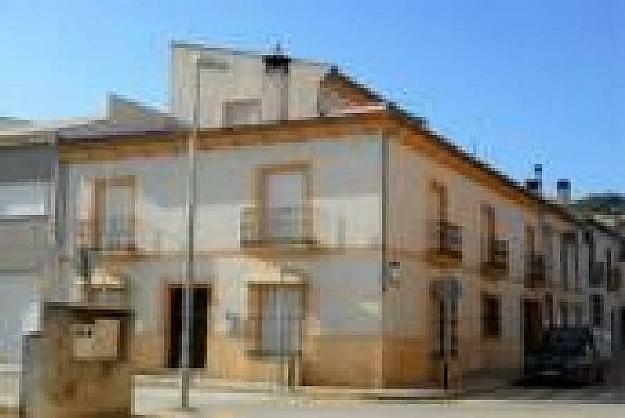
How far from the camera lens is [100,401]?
1450cm

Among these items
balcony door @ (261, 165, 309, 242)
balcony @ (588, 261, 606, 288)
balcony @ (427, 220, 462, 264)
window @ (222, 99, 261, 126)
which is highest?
window @ (222, 99, 261, 126)

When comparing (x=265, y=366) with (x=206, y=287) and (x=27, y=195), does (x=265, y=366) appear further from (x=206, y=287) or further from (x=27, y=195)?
(x=27, y=195)

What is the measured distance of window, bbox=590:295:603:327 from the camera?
4272 cm

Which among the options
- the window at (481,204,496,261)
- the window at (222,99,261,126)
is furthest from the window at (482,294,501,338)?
the window at (222,99,261,126)

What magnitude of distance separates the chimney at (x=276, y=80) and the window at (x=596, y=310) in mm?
19200

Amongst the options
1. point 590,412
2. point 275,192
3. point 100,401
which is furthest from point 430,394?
point 100,401

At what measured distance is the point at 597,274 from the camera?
4291 centimetres

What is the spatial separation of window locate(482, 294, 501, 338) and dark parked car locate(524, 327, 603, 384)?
2581 mm

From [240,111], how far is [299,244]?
383 inches

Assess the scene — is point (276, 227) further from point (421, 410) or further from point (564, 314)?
point (564, 314)

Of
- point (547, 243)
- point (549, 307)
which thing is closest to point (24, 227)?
point (547, 243)

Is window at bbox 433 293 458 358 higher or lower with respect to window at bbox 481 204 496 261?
lower

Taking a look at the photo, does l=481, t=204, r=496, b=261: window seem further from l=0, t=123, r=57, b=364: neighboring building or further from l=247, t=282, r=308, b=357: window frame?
l=0, t=123, r=57, b=364: neighboring building

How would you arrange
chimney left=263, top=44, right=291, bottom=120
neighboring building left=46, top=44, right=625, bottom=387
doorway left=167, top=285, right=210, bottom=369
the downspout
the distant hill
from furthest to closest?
1. the distant hill
2. chimney left=263, top=44, right=291, bottom=120
3. doorway left=167, top=285, right=210, bottom=369
4. neighboring building left=46, top=44, right=625, bottom=387
5. the downspout
